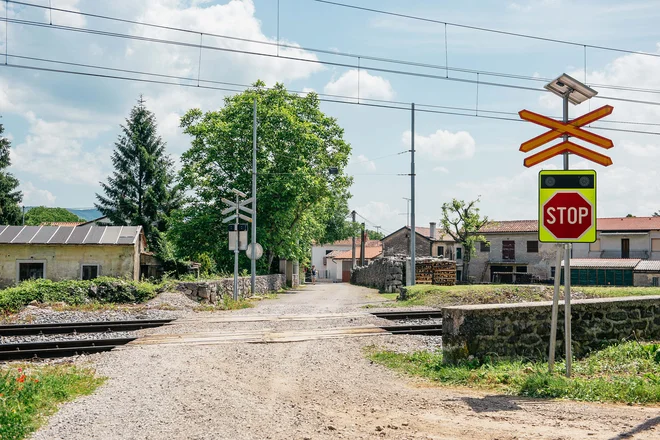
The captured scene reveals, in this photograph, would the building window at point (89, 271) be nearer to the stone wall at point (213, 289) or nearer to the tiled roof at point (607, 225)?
the stone wall at point (213, 289)

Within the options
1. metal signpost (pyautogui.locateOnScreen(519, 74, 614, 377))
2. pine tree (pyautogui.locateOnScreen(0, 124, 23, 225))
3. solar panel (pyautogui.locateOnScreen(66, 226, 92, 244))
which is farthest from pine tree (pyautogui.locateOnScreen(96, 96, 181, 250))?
metal signpost (pyautogui.locateOnScreen(519, 74, 614, 377))

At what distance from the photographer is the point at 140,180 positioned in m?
52.5

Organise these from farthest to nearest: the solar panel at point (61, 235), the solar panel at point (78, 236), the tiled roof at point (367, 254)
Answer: the tiled roof at point (367, 254), the solar panel at point (78, 236), the solar panel at point (61, 235)

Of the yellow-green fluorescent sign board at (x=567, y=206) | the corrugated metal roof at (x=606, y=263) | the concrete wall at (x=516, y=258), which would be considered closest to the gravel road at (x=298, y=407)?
the yellow-green fluorescent sign board at (x=567, y=206)

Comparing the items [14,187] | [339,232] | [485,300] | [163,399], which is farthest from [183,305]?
[339,232]

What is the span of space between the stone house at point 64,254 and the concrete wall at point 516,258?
144 ft

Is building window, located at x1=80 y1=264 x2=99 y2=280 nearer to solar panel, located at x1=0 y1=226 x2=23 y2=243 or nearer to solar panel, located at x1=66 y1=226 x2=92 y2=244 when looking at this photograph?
solar panel, located at x1=66 y1=226 x2=92 y2=244

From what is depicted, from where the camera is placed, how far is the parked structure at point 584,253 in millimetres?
51781

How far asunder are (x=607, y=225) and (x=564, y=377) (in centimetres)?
5609

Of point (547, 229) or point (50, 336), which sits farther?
point (50, 336)

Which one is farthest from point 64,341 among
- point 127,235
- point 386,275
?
point 386,275

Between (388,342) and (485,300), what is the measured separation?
963 centimetres

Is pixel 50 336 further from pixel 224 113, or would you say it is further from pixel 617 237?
pixel 617 237

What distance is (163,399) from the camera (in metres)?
7.54
